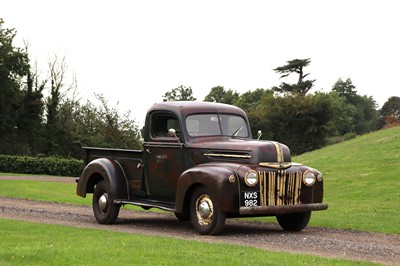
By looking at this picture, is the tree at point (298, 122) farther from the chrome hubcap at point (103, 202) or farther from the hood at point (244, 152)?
the hood at point (244, 152)

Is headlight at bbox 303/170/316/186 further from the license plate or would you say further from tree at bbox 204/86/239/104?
tree at bbox 204/86/239/104

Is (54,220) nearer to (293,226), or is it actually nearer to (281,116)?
(293,226)

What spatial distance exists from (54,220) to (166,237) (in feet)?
14.1

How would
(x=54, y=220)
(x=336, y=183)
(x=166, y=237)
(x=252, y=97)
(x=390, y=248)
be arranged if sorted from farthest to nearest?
(x=252, y=97) → (x=336, y=183) → (x=54, y=220) → (x=166, y=237) → (x=390, y=248)

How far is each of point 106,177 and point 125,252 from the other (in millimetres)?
5621

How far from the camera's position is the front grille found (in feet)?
42.5

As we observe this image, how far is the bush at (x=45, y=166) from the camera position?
45.0 meters

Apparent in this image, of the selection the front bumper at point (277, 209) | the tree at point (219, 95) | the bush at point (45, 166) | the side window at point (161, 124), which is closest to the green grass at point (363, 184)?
the front bumper at point (277, 209)

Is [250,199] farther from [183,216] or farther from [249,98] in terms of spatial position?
[249,98]

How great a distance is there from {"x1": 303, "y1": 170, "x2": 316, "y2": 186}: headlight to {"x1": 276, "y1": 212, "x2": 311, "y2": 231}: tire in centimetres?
86

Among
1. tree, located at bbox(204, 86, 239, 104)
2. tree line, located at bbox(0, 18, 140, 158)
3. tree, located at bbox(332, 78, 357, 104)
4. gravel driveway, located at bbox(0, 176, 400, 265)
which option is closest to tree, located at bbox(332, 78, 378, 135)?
tree, located at bbox(332, 78, 357, 104)

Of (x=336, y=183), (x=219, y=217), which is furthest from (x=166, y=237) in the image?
(x=336, y=183)

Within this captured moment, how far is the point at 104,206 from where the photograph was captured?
51.3 ft

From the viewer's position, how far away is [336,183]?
28688 mm
